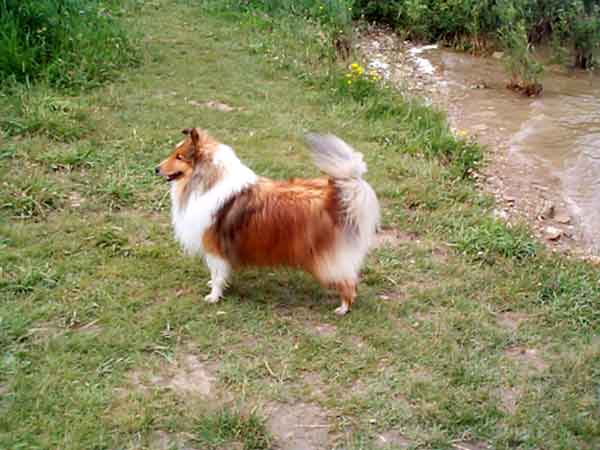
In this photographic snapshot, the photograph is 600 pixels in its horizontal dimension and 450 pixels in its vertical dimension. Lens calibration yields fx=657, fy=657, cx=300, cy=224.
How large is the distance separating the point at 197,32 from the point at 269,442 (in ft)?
23.4

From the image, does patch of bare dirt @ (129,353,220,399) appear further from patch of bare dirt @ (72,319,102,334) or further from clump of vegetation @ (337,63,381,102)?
clump of vegetation @ (337,63,381,102)

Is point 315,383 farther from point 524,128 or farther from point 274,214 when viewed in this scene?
point 524,128

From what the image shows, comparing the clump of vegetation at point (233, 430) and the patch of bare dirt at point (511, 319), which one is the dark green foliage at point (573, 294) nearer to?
the patch of bare dirt at point (511, 319)

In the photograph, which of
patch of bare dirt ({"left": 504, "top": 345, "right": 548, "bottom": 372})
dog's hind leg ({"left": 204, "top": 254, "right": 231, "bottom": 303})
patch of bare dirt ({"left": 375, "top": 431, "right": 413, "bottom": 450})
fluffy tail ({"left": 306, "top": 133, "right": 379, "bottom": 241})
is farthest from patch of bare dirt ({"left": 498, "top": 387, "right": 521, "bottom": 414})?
dog's hind leg ({"left": 204, "top": 254, "right": 231, "bottom": 303})

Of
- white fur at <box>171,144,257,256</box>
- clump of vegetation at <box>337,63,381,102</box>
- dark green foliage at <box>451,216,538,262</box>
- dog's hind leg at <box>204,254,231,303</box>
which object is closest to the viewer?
white fur at <box>171,144,257,256</box>

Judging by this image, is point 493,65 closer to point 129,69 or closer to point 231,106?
point 231,106

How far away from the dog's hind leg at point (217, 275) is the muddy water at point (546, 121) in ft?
9.27

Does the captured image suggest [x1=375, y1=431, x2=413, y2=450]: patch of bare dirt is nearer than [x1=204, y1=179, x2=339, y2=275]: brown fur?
Yes

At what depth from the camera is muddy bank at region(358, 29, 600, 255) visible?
211 inches

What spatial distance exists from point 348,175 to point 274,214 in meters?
0.48

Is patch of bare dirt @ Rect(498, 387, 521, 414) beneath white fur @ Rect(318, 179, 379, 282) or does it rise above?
beneath

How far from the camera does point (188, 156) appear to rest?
12.4 ft

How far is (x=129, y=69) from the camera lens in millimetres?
7262

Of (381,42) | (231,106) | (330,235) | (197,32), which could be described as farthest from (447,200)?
(381,42)
